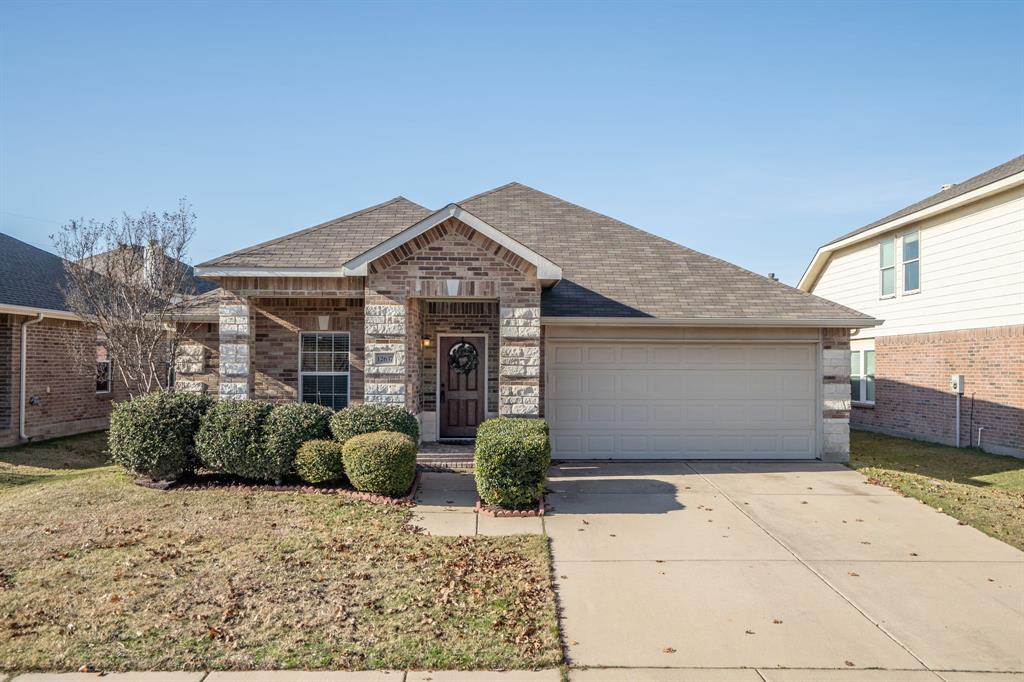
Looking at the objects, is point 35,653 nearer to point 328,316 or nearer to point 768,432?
point 328,316

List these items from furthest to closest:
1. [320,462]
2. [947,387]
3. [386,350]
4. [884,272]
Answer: [884,272]
[947,387]
[386,350]
[320,462]

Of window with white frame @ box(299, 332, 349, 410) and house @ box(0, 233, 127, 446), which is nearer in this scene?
window with white frame @ box(299, 332, 349, 410)

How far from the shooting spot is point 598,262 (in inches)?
556

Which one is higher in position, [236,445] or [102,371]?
[102,371]

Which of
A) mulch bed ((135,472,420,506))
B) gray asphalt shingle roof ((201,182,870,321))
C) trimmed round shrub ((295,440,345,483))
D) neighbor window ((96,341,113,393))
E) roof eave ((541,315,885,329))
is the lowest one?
mulch bed ((135,472,420,506))

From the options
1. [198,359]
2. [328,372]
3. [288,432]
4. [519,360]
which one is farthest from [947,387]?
[198,359]

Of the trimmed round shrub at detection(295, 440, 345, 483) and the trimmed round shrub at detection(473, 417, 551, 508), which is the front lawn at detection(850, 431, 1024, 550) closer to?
the trimmed round shrub at detection(473, 417, 551, 508)

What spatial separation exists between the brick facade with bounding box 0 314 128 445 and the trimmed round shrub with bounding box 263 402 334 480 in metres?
8.30

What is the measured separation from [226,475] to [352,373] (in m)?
3.22

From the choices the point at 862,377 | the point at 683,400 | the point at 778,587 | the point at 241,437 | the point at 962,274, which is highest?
the point at 962,274

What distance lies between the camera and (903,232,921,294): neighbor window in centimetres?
1602

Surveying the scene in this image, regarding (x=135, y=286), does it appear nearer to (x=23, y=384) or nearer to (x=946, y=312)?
(x=23, y=384)

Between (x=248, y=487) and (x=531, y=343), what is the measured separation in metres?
4.91

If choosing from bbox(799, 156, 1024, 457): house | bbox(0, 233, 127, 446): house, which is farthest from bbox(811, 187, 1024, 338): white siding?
bbox(0, 233, 127, 446): house
